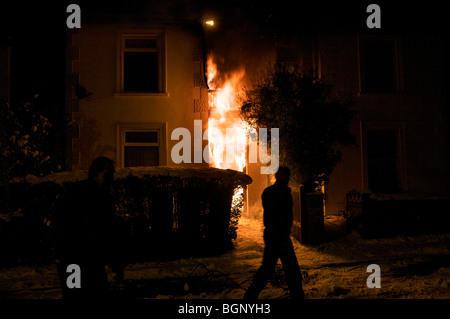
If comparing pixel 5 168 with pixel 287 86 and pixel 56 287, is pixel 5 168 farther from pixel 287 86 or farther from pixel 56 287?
pixel 287 86

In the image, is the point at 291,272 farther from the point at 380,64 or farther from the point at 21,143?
the point at 380,64

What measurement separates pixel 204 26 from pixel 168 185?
22.0 feet

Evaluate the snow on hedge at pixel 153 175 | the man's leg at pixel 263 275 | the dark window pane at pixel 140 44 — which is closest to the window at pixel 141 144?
the dark window pane at pixel 140 44

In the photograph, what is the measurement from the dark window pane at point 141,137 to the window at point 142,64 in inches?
54.2

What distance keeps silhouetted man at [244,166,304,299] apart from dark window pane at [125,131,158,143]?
25.6 ft

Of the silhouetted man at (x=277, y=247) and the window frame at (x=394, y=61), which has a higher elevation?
the window frame at (x=394, y=61)

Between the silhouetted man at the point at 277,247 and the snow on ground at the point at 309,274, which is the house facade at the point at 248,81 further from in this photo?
the silhouetted man at the point at 277,247

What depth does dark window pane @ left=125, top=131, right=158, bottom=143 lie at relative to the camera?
11.7 meters

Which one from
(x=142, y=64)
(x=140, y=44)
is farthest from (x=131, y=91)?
(x=140, y=44)

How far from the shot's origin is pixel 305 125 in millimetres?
8664

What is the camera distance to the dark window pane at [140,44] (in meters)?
11.9

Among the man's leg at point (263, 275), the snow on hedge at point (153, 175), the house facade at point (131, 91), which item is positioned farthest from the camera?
the house facade at point (131, 91)
